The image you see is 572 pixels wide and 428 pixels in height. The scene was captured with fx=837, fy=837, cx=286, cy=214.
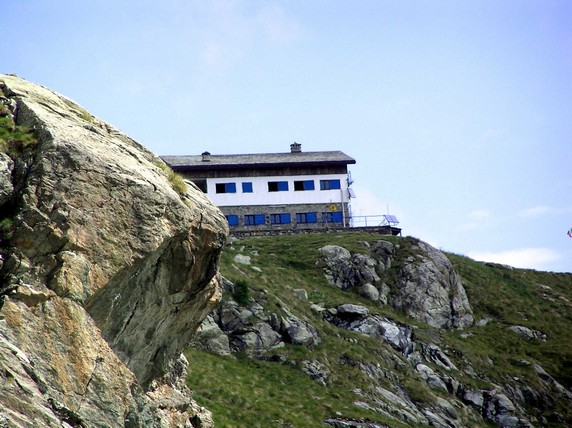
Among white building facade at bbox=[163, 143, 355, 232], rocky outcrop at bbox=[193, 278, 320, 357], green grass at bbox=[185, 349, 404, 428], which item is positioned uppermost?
white building facade at bbox=[163, 143, 355, 232]

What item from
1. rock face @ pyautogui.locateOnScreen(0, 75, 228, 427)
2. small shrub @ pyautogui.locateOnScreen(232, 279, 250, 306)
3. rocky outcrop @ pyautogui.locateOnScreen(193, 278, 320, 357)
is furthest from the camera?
small shrub @ pyautogui.locateOnScreen(232, 279, 250, 306)

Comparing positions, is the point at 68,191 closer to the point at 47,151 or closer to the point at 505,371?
the point at 47,151

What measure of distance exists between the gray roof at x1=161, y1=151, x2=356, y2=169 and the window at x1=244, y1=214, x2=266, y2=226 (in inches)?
235

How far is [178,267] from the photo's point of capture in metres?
24.8

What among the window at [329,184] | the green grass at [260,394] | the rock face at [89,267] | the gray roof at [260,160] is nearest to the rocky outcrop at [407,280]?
the window at [329,184]

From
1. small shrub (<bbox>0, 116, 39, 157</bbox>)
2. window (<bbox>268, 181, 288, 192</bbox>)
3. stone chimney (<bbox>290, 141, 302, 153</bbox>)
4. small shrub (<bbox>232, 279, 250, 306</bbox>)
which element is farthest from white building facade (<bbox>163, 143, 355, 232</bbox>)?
small shrub (<bbox>0, 116, 39, 157</bbox>)

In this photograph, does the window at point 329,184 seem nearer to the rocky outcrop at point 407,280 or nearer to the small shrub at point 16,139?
the rocky outcrop at point 407,280

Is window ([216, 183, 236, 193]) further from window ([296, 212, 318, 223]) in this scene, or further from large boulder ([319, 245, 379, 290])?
large boulder ([319, 245, 379, 290])

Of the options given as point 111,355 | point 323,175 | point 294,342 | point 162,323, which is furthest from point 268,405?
point 323,175

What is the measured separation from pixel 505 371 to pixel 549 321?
15.5 metres

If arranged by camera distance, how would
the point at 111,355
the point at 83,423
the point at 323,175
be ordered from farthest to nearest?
the point at 323,175
the point at 111,355
the point at 83,423

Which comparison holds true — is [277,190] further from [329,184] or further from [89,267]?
[89,267]

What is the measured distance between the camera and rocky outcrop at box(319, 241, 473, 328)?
78.8 metres

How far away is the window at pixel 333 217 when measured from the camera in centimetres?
9806
